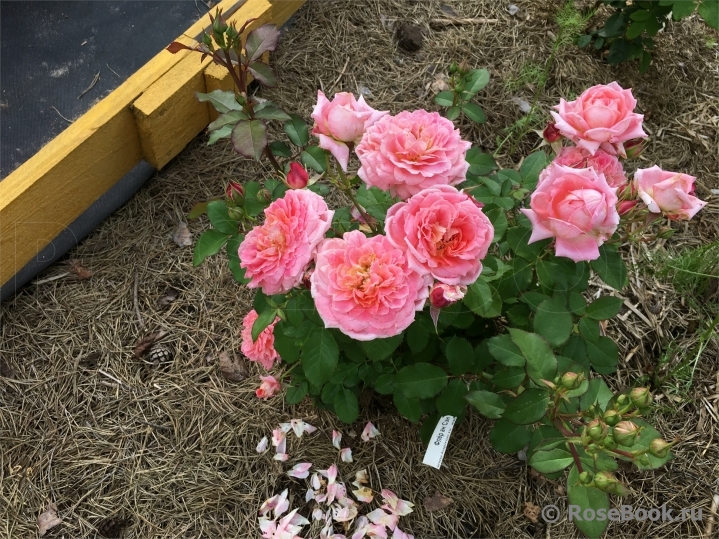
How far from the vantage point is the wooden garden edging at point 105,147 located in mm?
1780

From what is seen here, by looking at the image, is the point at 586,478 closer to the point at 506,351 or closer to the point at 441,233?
the point at 506,351

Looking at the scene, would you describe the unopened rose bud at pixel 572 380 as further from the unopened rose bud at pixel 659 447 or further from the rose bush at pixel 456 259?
the unopened rose bud at pixel 659 447

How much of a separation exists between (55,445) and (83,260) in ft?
2.09

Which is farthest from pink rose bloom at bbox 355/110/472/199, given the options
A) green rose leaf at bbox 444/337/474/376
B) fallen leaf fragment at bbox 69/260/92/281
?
fallen leaf fragment at bbox 69/260/92/281

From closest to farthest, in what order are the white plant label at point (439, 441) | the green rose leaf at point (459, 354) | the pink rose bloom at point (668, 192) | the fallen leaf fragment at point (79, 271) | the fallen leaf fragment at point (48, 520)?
the pink rose bloom at point (668, 192), the green rose leaf at point (459, 354), the white plant label at point (439, 441), the fallen leaf fragment at point (48, 520), the fallen leaf fragment at point (79, 271)

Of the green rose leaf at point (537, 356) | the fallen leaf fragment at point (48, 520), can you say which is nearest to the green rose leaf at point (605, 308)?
the green rose leaf at point (537, 356)

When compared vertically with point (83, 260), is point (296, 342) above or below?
above

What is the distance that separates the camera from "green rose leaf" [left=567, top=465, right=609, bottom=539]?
1.01m

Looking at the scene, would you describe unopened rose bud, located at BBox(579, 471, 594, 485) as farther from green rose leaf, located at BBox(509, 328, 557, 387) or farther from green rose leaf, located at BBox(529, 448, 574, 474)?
green rose leaf, located at BBox(509, 328, 557, 387)

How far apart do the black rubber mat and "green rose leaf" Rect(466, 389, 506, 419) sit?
1.70 metres

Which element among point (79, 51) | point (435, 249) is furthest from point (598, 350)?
point (79, 51)

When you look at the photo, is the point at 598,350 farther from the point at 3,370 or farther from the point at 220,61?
the point at 3,370

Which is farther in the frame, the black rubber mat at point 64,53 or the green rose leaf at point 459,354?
the black rubber mat at point 64,53

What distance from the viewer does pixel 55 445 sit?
1751 mm
